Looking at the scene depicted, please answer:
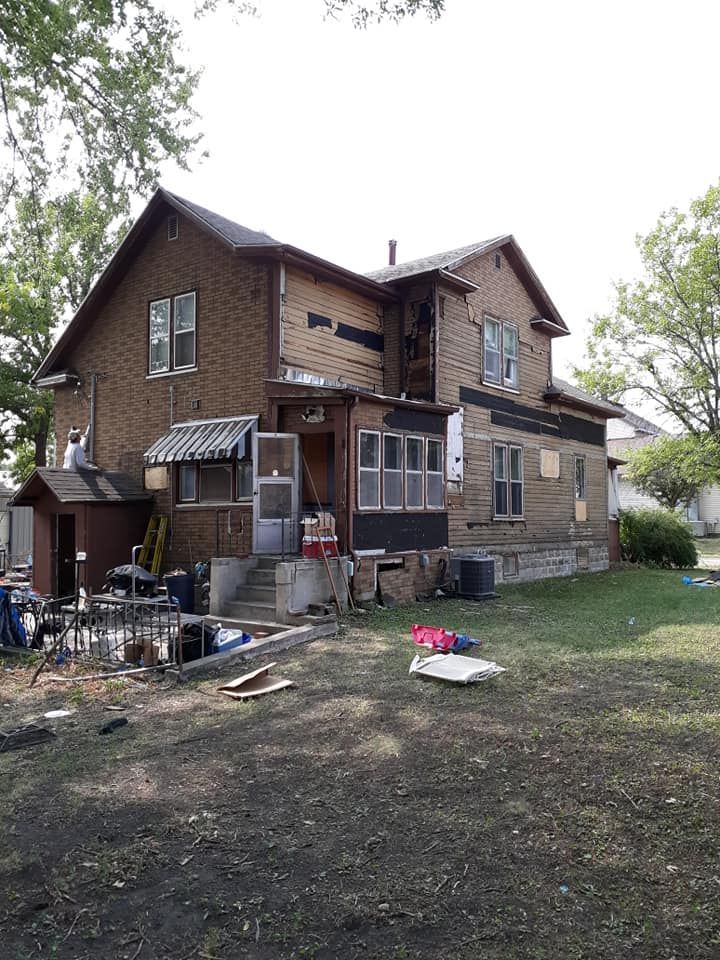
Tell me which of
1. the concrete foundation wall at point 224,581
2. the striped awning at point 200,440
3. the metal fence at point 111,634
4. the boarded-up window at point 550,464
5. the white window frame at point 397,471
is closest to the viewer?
the metal fence at point 111,634

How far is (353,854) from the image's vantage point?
156 inches

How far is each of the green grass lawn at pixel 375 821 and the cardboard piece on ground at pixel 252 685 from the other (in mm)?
216

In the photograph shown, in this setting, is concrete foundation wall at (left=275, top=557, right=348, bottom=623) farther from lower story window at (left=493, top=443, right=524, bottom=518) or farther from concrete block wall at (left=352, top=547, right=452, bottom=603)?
lower story window at (left=493, top=443, right=524, bottom=518)

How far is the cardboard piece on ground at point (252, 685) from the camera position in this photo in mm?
7328

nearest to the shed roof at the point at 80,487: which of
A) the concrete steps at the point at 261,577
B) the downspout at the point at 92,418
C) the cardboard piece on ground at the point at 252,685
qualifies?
the downspout at the point at 92,418

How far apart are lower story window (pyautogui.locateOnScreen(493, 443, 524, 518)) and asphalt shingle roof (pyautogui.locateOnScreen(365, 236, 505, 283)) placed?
4.62 meters

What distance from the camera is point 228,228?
47.5 ft

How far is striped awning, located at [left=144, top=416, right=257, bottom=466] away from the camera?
13023 millimetres

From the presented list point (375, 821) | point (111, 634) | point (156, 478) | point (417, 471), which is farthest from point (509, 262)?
point (375, 821)

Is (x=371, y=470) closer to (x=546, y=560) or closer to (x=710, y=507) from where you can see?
(x=546, y=560)

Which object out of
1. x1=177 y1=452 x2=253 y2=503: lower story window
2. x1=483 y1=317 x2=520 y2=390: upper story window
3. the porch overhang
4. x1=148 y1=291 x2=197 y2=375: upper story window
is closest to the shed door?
x1=177 y1=452 x2=253 y2=503: lower story window

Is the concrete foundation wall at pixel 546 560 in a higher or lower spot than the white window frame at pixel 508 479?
lower

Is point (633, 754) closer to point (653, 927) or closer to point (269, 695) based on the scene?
point (653, 927)

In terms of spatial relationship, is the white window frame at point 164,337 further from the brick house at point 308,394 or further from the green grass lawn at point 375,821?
the green grass lawn at point 375,821
